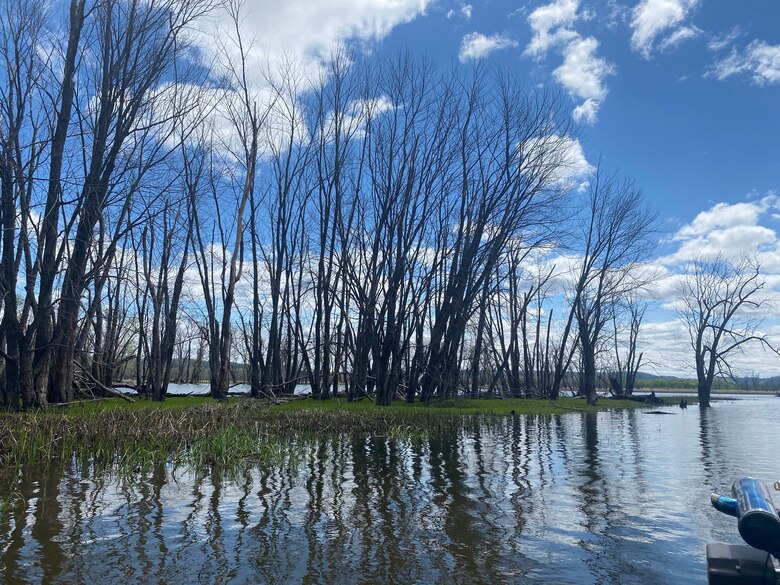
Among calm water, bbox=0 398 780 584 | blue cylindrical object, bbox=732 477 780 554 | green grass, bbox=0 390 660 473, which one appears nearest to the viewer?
blue cylindrical object, bbox=732 477 780 554

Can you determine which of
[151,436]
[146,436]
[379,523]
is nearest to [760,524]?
[379,523]

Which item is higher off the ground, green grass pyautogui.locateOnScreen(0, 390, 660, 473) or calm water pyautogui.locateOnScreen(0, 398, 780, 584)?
green grass pyautogui.locateOnScreen(0, 390, 660, 473)

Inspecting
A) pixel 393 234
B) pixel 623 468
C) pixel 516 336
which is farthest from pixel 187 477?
pixel 516 336

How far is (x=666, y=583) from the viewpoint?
18.0 ft

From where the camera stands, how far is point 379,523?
727 centimetres

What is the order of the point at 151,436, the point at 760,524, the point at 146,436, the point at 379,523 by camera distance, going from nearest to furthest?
the point at 760,524 < the point at 379,523 < the point at 151,436 < the point at 146,436

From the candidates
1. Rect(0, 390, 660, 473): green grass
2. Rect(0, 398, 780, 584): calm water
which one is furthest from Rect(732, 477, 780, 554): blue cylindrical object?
Rect(0, 390, 660, 473): green grass

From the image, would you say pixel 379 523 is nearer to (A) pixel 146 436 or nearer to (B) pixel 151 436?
(B) pixel 151 436

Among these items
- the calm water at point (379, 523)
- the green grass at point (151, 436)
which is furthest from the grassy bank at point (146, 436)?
the calm water at point (379, 523)

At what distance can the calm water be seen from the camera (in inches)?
223

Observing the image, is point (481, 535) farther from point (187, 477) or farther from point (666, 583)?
point (187, 477)

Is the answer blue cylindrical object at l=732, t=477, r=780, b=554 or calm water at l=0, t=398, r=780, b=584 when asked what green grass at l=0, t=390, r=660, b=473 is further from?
blue cylindrical object at l=732, t=477, r=780, b=554

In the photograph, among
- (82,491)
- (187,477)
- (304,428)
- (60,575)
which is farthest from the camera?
(304,428)

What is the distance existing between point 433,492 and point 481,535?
7.30 ft
